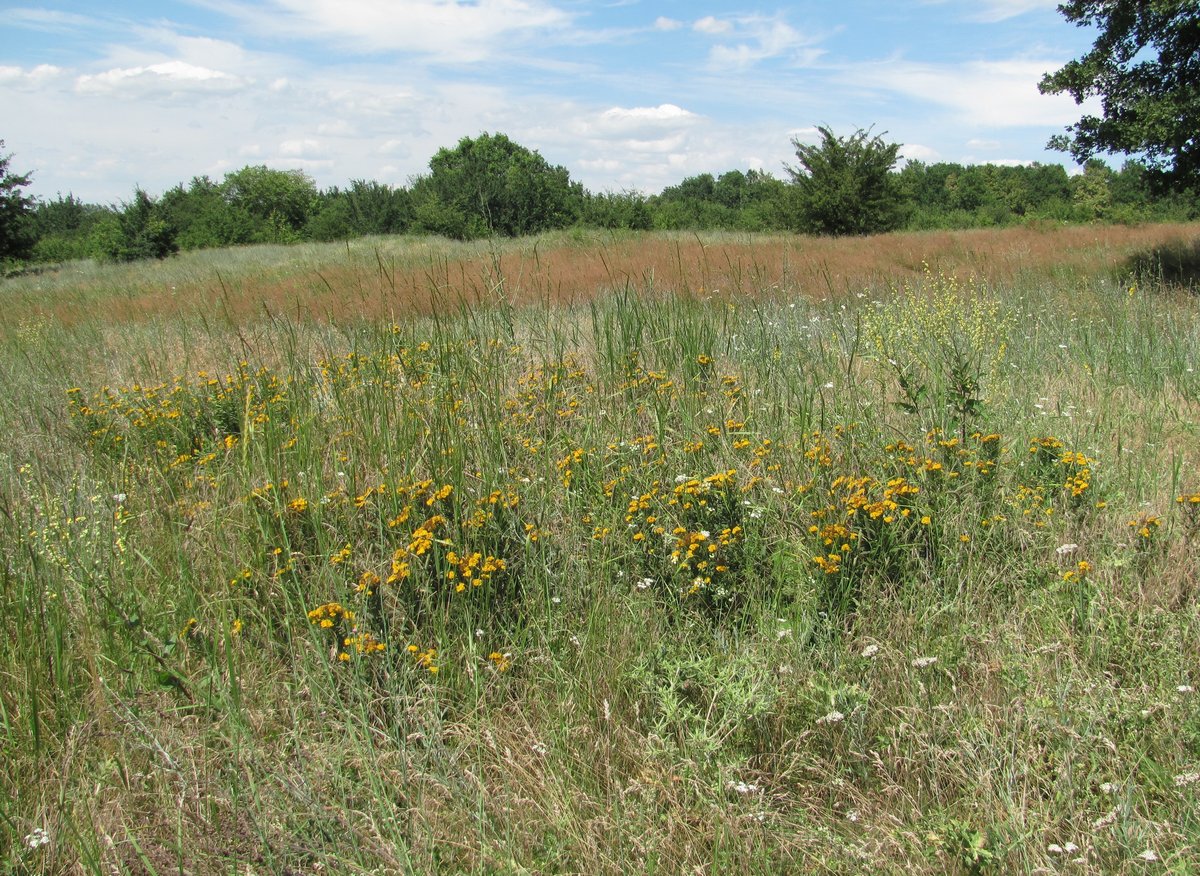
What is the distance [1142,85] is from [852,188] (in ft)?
57.5

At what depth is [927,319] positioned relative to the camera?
5.00 metres

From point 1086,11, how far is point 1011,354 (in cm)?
706

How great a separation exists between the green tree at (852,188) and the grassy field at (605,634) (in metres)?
24.5

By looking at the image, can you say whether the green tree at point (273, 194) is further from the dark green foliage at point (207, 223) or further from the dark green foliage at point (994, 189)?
the dark green foliage at point (994, 189)

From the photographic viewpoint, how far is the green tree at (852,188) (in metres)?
25.9

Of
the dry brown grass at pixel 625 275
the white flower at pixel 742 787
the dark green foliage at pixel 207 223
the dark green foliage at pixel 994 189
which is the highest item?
the dark green foliage at pixel 994 189

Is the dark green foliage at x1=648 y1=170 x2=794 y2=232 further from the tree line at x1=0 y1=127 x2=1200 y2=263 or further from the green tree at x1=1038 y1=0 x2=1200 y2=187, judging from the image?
the green tree at x1=1038 y1=0 x2=1200 y2=187

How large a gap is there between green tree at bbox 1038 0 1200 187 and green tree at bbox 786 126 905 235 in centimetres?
1714

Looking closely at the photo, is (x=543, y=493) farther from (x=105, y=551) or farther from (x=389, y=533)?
(x=105, y=551)

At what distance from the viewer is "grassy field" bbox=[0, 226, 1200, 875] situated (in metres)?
1.68

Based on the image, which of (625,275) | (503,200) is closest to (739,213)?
(503,200)

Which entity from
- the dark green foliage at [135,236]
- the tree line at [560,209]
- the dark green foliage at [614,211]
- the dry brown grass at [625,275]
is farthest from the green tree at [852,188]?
the dark green foliage at [135,236]

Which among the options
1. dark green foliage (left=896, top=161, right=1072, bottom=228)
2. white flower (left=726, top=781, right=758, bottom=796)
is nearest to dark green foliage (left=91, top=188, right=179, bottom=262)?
white flower (left=726, top=781, right=758, bottom=796)

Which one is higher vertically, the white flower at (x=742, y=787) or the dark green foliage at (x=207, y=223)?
the dark green foliage at (x=207, y=223)
